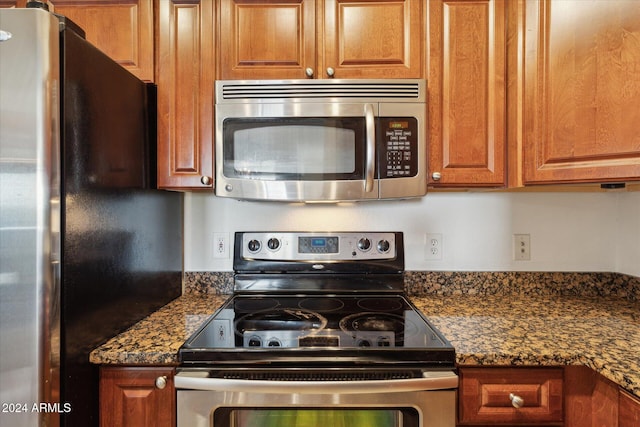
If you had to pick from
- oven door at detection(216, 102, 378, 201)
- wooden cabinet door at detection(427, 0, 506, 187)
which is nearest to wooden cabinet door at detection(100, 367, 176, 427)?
oven door at detection(216, 102, 378, 201)

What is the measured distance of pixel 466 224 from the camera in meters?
1.60

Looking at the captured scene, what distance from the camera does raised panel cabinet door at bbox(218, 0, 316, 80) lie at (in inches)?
51.6

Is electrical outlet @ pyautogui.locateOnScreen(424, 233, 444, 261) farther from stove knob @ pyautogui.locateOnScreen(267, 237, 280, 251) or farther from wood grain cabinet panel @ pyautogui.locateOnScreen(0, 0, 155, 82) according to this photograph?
wood grain cabinet panel @ pyautogui.locateOnScreen(0, 0, 155, 82)

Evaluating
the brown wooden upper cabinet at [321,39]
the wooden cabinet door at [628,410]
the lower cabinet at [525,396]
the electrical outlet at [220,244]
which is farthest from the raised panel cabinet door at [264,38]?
the wooden cabinet door at [628,410]

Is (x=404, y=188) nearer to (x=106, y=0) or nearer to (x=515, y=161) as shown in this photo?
(x=515, y=161)

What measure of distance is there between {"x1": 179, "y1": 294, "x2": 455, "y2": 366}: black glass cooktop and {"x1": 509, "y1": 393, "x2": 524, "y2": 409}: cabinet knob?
17 cm

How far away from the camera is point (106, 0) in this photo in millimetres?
1302

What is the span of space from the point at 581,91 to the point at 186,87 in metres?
1.29

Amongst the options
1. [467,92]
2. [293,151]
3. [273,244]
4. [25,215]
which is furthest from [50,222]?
[467,92]

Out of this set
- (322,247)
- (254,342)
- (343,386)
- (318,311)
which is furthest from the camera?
(322,247)

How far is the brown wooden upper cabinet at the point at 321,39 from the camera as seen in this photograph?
1.30m

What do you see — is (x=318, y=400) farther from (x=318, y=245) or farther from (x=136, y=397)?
(x=318, y=245)

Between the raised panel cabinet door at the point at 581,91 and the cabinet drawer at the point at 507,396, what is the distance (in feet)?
2.01

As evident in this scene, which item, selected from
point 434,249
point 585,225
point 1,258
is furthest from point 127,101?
point 585,225
